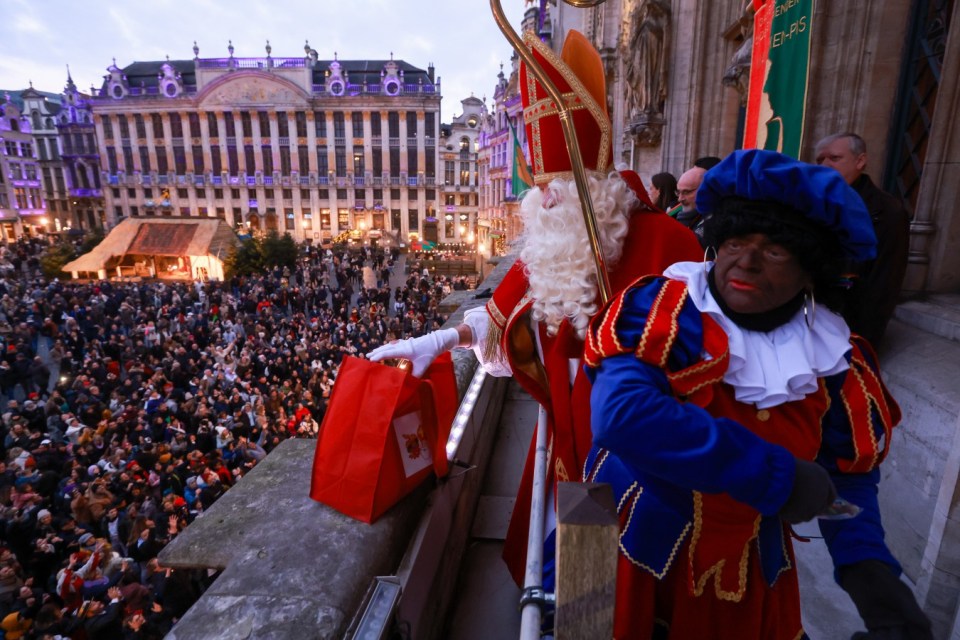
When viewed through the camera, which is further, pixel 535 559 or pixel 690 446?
pixel 535 559

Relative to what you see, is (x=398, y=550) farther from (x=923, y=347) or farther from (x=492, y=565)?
(x=923, y=347)

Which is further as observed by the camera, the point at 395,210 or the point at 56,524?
the point at 395,210

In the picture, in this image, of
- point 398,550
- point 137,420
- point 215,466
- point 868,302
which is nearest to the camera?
point 398,550

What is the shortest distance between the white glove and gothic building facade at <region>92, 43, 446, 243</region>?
4993cm

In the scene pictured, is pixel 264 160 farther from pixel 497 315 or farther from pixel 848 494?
pixel 848 494

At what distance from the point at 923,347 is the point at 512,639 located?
2516mm

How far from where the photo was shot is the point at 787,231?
1.25 meters

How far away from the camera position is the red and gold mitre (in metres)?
2.06

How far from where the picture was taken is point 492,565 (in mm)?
2607

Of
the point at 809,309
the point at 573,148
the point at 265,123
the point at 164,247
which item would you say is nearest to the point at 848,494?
the point at 809,309

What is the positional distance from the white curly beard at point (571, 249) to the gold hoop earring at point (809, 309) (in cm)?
73

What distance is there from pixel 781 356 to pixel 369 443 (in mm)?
1342

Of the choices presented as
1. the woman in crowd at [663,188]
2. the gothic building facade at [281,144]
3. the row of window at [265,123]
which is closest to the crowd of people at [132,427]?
the woman in crowd at [663,188]

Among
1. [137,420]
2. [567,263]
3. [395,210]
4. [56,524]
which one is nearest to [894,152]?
[567,263]
